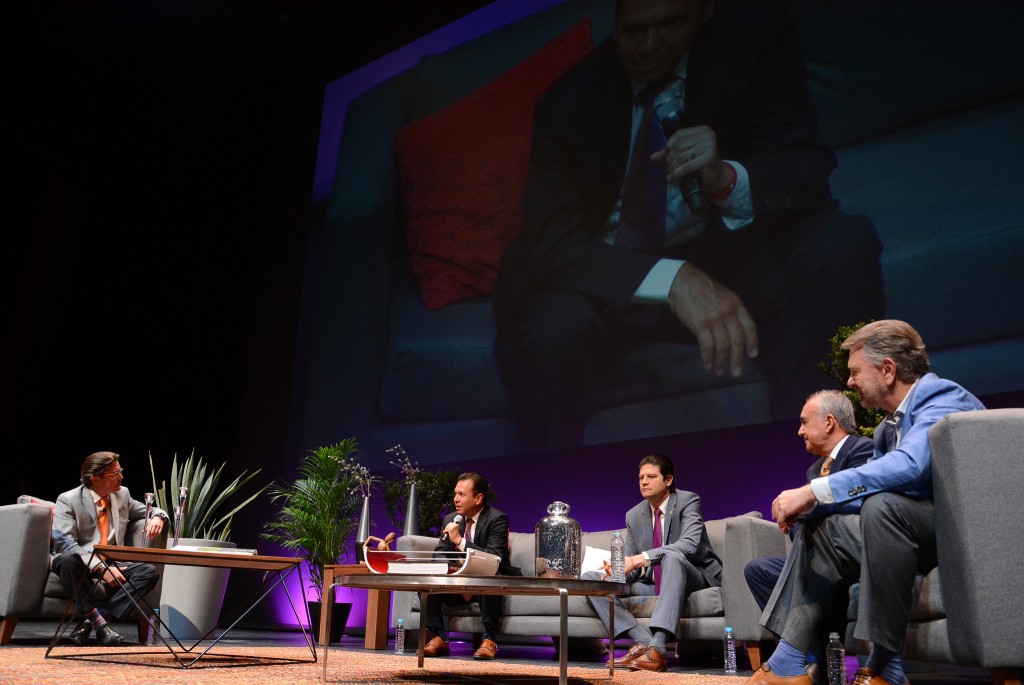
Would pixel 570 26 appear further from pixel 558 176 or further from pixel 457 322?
pixel 457 322

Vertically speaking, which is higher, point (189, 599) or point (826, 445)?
point (826, 445)

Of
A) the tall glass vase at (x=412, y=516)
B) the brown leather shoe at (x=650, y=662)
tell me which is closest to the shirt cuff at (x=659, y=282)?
the tall glass vase at (x=412, y=516)

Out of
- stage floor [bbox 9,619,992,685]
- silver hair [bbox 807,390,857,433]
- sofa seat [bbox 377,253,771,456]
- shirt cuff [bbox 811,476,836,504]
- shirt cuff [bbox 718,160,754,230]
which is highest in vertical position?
shirt cuff [bbox 718,160,754,230]

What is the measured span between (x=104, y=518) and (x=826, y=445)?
3204 millimetres

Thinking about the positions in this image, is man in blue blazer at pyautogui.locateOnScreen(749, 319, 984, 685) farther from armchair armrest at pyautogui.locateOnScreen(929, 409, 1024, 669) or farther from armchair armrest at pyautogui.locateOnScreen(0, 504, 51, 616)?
armchair armrest at pyautogui.locateOnScreen(0, 504, 51, 616)

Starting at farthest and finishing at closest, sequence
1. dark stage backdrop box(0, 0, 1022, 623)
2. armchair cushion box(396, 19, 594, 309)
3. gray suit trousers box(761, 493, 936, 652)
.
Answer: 1. dark stage backdrop box(0, 0, 1022, 623)
2. armchair cushion box(396, 19, 594, 309)
3. gray suit trousers box(761, 493, 936, 652)

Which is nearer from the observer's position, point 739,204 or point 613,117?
point 739,204

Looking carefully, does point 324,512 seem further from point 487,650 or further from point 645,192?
point 645,192

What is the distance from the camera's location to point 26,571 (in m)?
3.64

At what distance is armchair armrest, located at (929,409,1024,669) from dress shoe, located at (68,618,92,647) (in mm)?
3227

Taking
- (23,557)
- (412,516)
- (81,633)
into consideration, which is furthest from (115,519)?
(412,516)

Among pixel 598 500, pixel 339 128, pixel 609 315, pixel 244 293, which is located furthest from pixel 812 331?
pixel 244 293

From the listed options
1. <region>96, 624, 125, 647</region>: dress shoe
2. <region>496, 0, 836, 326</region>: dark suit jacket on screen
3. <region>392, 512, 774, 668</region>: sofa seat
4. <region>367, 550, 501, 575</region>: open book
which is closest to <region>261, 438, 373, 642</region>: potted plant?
<region>392, 512, 774, 668</region>: sofa seat

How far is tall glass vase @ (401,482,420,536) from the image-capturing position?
16.3 ft
